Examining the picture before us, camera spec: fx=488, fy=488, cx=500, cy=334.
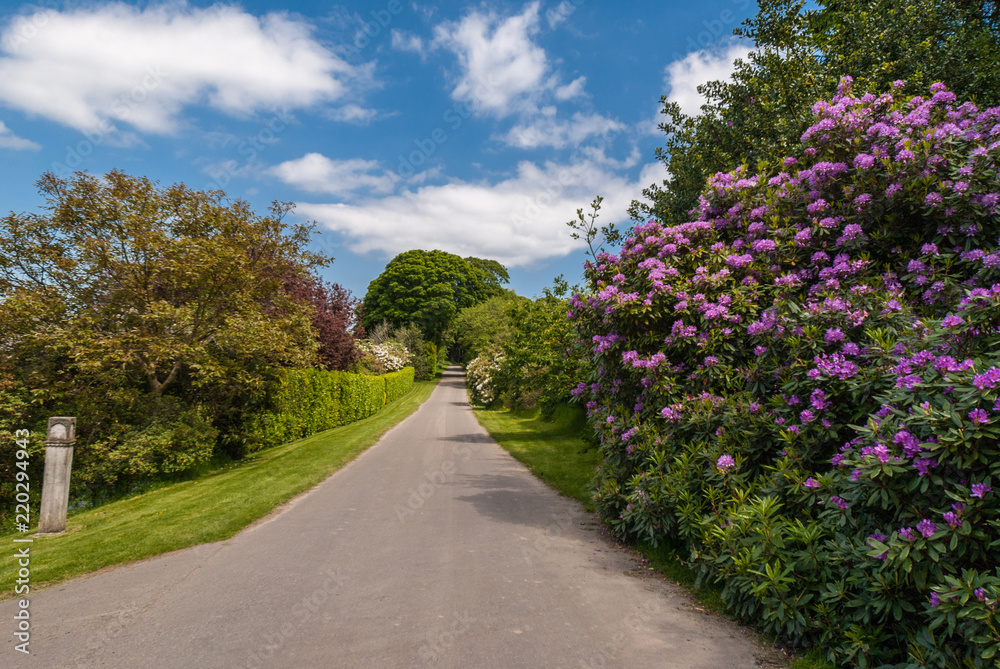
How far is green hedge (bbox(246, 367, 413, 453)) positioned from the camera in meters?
15.8

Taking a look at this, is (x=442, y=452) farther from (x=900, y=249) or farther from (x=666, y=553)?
(x=900, y=249)

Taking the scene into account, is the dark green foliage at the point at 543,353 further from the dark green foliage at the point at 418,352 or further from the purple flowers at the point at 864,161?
the dark green foliage at the point at 418,352

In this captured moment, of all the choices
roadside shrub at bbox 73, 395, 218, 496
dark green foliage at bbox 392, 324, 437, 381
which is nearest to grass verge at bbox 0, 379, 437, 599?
roadside shrub at bbox 73, 395, 218, 496

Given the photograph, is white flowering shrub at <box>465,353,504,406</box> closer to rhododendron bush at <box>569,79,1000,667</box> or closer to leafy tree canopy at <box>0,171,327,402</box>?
leafy tree canopy at <box>0,171,327,402</box>

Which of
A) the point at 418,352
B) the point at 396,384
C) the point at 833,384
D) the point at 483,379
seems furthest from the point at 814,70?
the point at 418,352

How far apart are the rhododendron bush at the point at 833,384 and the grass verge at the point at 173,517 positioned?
5949 millimetres

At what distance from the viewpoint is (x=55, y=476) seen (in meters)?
7.68

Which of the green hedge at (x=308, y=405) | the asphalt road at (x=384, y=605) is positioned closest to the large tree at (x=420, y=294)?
the green hedge at (x=308, y=405)

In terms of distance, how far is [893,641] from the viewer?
355 cm

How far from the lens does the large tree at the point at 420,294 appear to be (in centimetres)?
6719

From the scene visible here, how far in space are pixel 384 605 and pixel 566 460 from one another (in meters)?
9.51

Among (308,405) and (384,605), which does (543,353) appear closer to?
(308,405)

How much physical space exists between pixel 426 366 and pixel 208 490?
53040mm

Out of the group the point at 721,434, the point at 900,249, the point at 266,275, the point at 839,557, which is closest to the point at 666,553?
the point at 721,434
